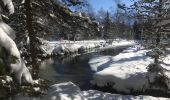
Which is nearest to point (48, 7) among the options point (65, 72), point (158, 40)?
point (158, 40)

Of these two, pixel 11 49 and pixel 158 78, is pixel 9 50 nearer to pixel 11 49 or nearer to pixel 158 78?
pixel 11 49

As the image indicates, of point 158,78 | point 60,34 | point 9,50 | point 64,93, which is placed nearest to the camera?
point 9,50

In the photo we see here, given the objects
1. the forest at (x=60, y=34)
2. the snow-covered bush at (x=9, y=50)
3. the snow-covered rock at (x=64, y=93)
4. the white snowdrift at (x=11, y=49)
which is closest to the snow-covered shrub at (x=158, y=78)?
the forest at (x=60, y=34)

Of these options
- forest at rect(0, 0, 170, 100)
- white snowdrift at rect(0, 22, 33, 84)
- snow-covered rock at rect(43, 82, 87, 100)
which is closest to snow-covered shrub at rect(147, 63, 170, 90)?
forest at rect(0, 0, 170, 100)

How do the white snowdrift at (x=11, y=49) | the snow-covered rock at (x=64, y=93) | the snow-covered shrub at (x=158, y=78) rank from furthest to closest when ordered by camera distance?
the snow-covered shrub at (x=158, y=78), the snow-covered rock at (x=64, y=93), the white snowdrift at (x=11, y=49)

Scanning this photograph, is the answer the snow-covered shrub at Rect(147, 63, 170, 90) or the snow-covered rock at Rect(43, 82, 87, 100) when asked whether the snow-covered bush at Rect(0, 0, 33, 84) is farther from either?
the snow-covered shrub at Rect(147, 63, 170, 90)

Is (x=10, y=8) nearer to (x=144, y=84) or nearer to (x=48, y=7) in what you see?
(x=48, y=7)

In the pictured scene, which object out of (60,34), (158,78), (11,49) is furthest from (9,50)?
(158,78)

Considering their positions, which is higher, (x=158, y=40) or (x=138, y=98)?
(x=158, y=40)

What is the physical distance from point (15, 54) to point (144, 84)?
13.5 metres

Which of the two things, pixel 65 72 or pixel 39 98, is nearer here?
pixel 39 98

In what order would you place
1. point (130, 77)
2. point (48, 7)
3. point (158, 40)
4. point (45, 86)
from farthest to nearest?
point (130, 77)
point (158, 40)
point (48, 7)
point (45, 86)

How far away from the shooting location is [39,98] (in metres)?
5.85

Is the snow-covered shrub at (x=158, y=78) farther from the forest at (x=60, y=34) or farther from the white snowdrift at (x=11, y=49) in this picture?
the white snowdrift at (x=11, y=49)
